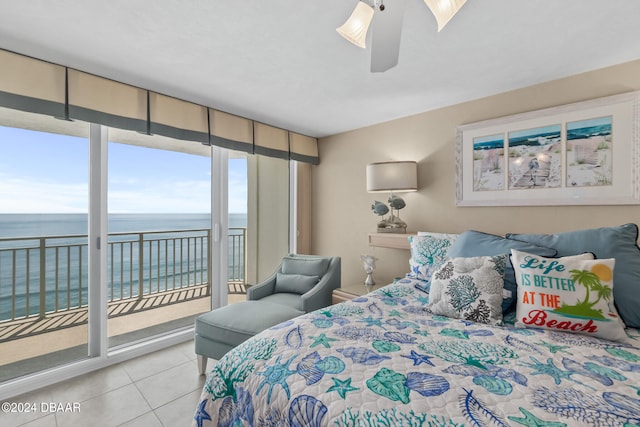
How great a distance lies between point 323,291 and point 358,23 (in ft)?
7.13

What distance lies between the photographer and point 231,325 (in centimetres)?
217

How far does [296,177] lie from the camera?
4109 millimetres

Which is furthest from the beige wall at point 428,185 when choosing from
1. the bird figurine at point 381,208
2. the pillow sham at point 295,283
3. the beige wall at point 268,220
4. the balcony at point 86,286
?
the balcony at point 86,286

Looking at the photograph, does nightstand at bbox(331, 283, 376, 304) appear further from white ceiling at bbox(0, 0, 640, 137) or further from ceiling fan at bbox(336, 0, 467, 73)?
ceiling fan at bbox(336, 0, 467, 73)

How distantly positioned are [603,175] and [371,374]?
2.38m

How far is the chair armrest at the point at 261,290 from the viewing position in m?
2.83

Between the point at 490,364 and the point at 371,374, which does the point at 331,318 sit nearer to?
the point at 371,374

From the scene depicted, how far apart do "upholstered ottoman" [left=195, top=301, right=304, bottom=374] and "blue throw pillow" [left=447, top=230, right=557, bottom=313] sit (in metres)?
1.36

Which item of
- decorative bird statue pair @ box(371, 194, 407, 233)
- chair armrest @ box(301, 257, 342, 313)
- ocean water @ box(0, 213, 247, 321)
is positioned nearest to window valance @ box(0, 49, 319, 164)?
ocean water @ box(0, 213, 247, 321)

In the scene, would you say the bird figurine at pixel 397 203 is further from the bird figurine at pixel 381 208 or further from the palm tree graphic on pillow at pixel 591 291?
the palm tree graphic on pillow at pixel 591 291

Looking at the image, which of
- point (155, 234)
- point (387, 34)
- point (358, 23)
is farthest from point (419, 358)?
point (155, 234)

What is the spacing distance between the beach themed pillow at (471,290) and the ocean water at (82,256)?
2.48 metres

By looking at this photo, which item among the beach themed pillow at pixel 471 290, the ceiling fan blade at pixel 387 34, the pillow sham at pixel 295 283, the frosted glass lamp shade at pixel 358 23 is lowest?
the pillow sham at pixel 295 283

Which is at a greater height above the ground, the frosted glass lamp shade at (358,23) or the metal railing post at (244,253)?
the frosted glass lamp shade at (358,23)
